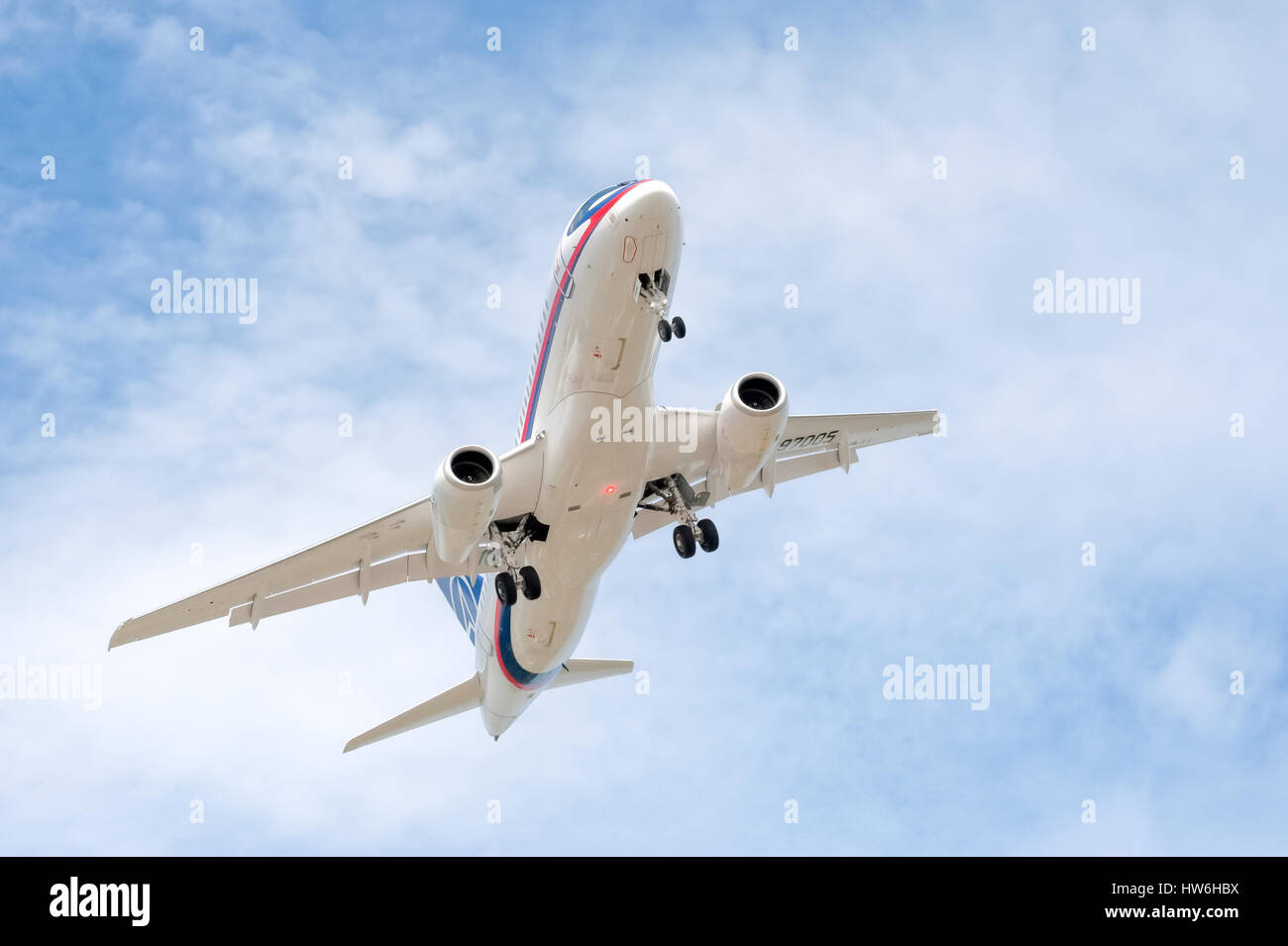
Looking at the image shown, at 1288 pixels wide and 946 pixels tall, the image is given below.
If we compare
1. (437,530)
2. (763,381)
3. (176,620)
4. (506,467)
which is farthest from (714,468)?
(176,620)

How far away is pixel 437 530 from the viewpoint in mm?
22156

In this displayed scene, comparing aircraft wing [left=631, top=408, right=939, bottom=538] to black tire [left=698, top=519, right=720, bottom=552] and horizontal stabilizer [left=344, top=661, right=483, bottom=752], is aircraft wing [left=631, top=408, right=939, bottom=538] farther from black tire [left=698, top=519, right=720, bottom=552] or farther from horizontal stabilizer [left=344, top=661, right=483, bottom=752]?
horizontal stabilizer [left=344, top=661, right=483, bottom=752]

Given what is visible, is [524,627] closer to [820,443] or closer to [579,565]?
[579,565]

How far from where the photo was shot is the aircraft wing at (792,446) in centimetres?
2494

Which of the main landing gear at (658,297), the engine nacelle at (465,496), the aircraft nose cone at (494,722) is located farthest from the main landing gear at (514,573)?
the aircraft nose cone at (494,722)

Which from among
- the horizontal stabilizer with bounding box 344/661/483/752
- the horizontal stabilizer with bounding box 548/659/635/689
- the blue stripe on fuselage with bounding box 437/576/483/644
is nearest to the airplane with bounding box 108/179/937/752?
the blue stripe on fuselage with bounding box 437/576/483/644

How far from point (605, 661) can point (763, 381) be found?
10.8m

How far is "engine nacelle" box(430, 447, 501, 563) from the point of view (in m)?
21.5

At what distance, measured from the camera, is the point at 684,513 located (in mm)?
24953

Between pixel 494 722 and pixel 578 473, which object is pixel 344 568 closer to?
pixel 578 473

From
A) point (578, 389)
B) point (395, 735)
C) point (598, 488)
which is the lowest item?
point (395, 735)

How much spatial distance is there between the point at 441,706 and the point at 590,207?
13829 millimetres

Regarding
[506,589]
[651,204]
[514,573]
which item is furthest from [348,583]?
[651,204]

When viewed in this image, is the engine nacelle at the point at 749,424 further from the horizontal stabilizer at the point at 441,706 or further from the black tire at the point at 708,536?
the horizontal stabilizer at the point at 441,706
